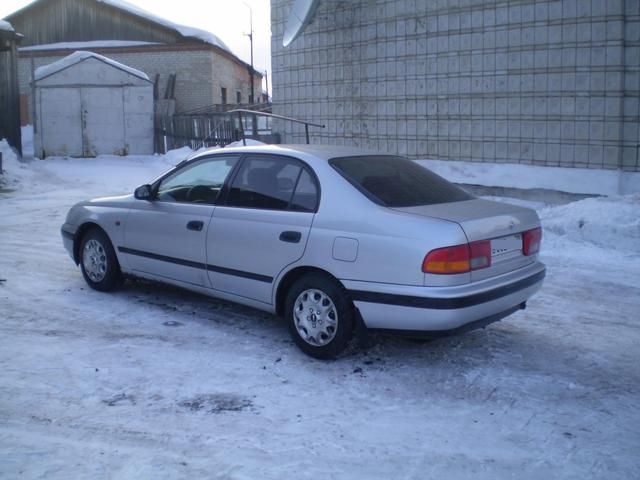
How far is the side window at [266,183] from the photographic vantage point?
5520 millimetres

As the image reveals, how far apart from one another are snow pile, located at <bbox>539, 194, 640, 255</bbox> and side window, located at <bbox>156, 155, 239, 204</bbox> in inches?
195

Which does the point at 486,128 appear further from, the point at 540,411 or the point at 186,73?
the point at 186,73

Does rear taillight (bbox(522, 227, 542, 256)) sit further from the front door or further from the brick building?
the brick building

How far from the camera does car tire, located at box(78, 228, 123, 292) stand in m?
6.89

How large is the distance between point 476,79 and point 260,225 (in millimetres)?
7284

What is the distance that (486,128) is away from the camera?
1169cm

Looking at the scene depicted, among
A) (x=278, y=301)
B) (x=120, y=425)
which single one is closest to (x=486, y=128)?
(x=278, y=301)

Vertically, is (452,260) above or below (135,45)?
below

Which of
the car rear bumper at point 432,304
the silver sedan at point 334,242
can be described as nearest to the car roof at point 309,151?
the silver sedan at point 334,242

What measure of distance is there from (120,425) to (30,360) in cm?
137

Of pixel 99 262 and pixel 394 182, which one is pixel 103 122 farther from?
pixel 394 182

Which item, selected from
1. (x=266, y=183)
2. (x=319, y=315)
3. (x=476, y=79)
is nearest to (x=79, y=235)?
(x=266, y=183)

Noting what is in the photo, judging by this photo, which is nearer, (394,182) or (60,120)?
(394,182)

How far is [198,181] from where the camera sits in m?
6.23
